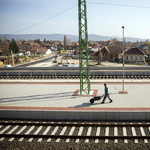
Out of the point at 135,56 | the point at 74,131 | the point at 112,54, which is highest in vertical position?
the point at 112,54

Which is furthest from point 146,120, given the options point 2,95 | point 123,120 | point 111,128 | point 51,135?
point 2,95

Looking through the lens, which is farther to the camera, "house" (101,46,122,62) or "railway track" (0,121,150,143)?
"house" (101,46,122,62)

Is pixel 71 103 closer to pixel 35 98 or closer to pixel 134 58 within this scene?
pixel 35 98

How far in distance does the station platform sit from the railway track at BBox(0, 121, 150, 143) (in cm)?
72

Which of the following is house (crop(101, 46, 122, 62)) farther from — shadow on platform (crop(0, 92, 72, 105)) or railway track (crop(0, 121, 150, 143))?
railway track (crop(0, 121, 150, 143))

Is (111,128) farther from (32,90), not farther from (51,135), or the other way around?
(32,90)

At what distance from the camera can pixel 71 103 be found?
577 inches

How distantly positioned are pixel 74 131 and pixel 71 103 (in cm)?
414

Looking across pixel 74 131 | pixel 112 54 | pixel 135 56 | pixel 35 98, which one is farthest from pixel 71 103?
pixel 112 54

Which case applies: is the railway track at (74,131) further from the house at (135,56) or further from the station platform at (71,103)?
the house at (135,56)

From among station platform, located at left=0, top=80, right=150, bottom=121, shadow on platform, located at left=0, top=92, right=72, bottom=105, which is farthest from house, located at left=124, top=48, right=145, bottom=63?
shadow on platform, located at left=0, top=92, right=72, bottom=105

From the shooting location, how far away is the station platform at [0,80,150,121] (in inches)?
470

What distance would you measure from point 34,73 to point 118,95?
Result: 1723cm

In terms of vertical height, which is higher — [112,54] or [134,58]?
[112,54]
